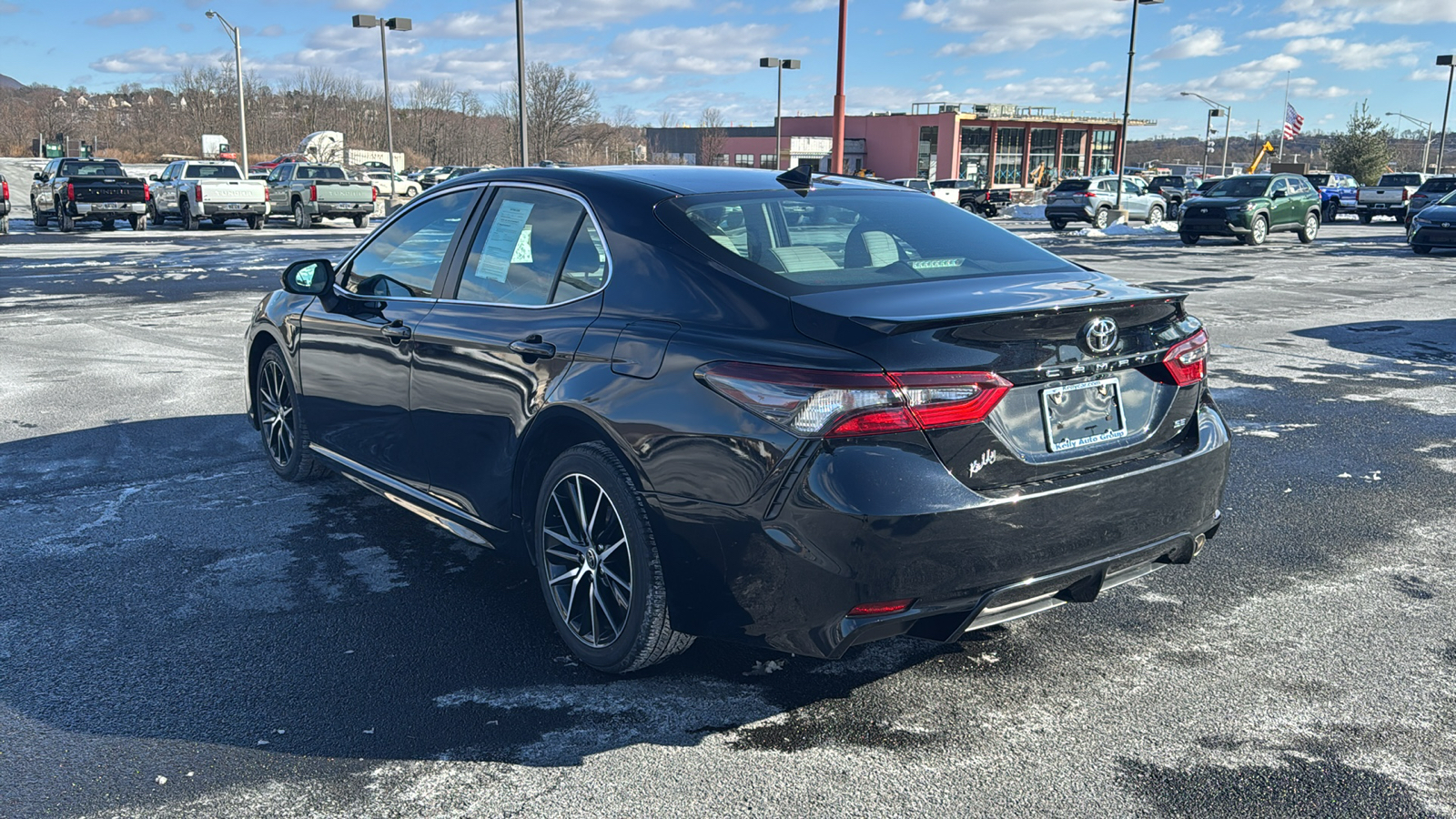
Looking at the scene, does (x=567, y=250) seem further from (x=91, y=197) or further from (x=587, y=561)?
(x=91, y=197)

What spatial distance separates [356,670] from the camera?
3.66 meters

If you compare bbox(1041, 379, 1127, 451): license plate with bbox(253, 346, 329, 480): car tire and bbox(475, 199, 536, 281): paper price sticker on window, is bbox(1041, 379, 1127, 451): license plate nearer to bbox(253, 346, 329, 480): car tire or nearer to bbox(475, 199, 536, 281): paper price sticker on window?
bbox(475, 199, 536, 281): paper price sticker on window

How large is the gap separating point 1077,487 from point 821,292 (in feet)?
2.98

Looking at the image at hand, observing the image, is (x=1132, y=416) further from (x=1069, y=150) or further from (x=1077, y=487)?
(x=1069, y=150)

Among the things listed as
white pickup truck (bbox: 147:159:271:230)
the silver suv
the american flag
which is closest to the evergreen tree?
the american flag

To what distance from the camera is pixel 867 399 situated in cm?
291

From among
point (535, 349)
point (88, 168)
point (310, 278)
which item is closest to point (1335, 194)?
point (88, 168)

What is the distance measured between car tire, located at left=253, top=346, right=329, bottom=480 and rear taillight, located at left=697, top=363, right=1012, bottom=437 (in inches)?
127

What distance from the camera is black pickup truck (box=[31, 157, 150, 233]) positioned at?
30.3m

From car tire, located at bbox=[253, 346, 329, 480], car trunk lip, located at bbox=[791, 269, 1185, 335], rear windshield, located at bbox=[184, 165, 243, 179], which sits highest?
rear windshield, located at bbox=[184, 165, 243, 179]

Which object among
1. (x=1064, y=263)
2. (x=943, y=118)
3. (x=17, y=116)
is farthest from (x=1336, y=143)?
(x=17, y=116)

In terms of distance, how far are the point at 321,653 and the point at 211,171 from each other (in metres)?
33.4

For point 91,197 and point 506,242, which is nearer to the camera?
point 506,242

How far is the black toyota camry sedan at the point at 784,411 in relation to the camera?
2.96m
